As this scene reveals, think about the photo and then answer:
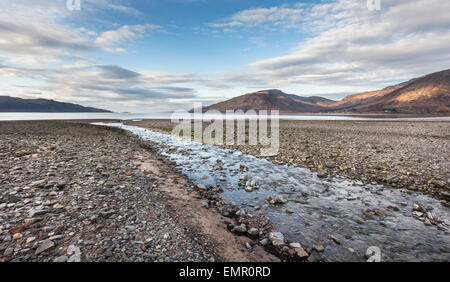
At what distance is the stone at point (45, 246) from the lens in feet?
13.0

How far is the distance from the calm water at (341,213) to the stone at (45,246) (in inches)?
223

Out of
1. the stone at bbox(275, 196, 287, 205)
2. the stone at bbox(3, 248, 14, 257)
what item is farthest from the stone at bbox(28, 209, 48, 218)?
the stone at bbox(275, 196, 287, 205)

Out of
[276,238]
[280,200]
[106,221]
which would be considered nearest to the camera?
[106,221]

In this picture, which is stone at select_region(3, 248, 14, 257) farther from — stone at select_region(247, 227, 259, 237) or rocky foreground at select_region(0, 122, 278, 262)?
stone at select_region(247, 227, 259, 237)

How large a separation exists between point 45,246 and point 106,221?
1.36m

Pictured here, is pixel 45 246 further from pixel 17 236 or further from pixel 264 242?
pixel 264 242

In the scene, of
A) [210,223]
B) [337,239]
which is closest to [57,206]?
[210,223]

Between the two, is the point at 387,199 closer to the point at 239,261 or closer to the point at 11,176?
the point at 239,261

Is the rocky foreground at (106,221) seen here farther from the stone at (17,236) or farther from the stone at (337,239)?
the stone at (337,239)

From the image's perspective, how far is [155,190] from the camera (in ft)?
27.2

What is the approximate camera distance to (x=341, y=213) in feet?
23.4

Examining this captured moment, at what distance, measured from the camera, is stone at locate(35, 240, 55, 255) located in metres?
3.95

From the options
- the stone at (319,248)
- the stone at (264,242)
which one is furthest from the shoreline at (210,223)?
the stone at (319,248)
